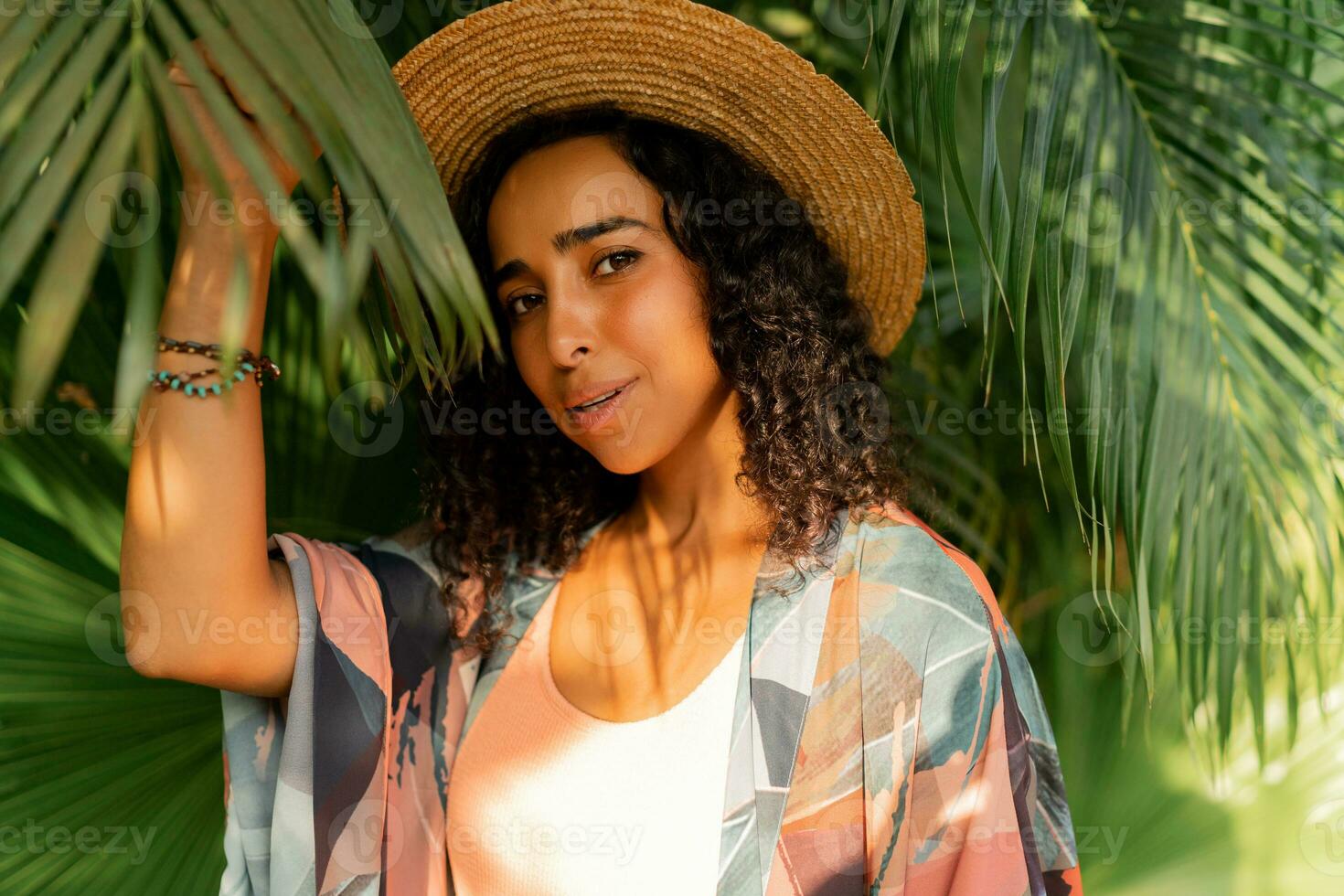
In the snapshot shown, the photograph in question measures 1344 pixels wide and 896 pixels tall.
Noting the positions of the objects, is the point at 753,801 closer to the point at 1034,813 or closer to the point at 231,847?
the point at 1034,813

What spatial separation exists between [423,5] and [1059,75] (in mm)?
687

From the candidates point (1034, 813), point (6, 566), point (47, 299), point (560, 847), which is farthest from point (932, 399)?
point (47, 299)

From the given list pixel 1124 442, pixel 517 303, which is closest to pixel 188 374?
pixel 517 303

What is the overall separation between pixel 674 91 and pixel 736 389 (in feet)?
0.95

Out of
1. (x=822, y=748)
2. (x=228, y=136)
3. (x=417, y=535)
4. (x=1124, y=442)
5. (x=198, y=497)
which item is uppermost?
(x=228, y=136)

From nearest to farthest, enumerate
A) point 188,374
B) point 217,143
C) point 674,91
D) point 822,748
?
point 217,143 < point 188,374 < point 822,748 < point 674,91

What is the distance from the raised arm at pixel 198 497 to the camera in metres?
0.83

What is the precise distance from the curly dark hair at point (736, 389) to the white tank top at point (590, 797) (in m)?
0.12

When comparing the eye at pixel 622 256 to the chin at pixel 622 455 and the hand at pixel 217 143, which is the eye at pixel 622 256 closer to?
the chin at pixel 622 455

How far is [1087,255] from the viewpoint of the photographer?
1.02 m

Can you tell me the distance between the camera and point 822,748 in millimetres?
979

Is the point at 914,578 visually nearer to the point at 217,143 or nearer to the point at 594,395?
the point at 594,395

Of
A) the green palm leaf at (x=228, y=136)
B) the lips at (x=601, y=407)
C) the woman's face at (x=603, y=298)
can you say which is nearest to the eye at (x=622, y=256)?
the woman's face at (x=603, y=298)

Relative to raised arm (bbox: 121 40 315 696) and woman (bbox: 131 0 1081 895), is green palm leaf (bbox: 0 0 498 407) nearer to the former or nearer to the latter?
raised arm (bbox: 121 40 315 696)
